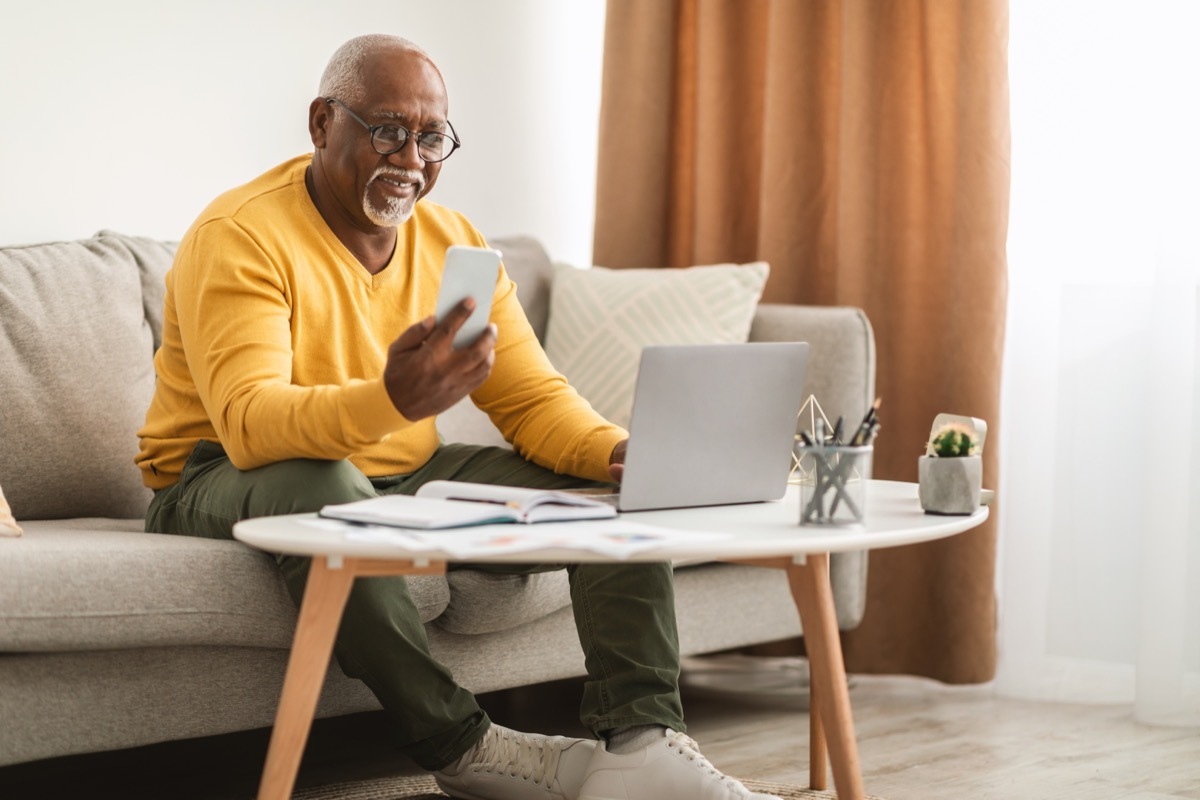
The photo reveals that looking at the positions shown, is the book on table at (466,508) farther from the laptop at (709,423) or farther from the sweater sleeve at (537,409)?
the sweater sleeve at (537,409)

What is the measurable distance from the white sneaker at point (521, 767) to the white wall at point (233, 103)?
127cm

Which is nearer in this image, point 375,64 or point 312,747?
point 375,64

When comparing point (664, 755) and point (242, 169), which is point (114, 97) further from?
point (664, 755)

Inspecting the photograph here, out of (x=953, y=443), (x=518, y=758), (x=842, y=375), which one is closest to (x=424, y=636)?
(x=518, y=758)

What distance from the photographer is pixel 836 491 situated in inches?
56.4

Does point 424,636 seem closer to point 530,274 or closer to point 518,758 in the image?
point 518,758

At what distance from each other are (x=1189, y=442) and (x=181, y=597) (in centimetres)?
173

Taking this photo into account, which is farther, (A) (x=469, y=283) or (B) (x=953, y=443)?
(B) (x=953, y=443)

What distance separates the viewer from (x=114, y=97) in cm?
248

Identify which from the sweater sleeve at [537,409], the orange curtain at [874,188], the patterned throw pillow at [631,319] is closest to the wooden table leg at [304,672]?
the sweater sleeve at [537,409]

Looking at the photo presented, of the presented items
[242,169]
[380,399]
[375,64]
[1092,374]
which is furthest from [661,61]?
[380,399]

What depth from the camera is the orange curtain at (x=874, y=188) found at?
263 cm

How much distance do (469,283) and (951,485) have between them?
592mm

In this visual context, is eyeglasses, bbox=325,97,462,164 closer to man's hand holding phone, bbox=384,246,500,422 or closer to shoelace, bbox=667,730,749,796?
man's hand holding phone, bbox=384,246,500,422
